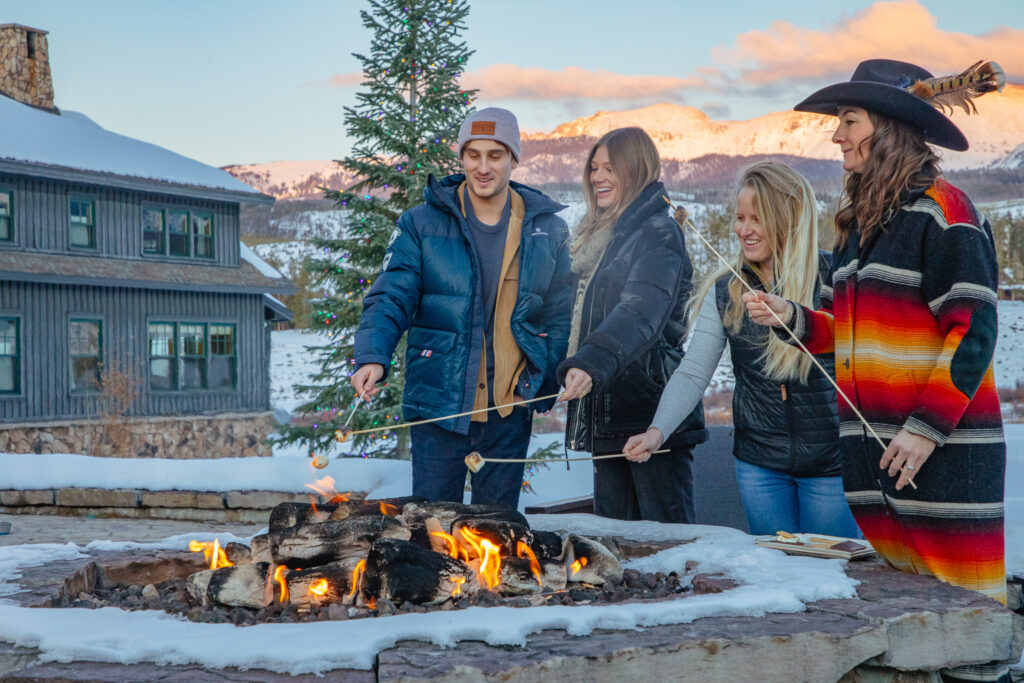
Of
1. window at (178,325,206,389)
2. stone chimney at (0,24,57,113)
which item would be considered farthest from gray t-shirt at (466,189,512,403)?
stone chimney at (0,24,57,113)

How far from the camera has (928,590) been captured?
255 cm

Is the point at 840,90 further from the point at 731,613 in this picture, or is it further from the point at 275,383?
the point at 275,383

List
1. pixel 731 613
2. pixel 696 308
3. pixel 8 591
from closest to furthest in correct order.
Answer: pixel 731 613, pixel 8 591, pixel 696 308

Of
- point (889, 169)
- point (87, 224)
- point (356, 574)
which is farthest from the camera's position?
point (87, 224)

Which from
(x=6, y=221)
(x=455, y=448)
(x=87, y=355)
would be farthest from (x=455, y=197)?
(x=87, y=355)

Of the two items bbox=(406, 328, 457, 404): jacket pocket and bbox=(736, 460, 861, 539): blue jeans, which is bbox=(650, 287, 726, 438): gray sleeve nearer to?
bbox=(736, 460, 861, 539): blue jeans

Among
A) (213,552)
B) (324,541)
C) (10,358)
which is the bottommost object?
(213,552)

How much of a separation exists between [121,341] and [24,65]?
6.33 meters

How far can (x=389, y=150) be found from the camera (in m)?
12.1

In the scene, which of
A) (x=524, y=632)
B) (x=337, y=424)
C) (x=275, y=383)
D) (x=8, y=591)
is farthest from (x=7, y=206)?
(x=275, y=383)

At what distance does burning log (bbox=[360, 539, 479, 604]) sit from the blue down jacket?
28.0 inches

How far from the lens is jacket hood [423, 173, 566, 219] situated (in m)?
3.53

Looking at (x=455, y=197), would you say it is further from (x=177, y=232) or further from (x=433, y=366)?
(x=177, y=232)

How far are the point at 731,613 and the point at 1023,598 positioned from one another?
1978mm
